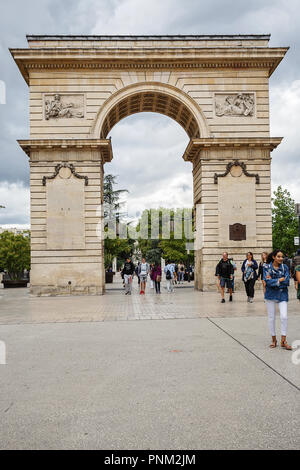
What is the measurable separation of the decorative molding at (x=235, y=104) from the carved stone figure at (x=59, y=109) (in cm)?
715

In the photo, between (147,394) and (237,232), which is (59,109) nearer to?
(237,232)

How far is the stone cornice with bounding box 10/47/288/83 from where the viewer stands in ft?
78.3

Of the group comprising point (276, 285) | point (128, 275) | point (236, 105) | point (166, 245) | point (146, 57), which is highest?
point (146, 57)

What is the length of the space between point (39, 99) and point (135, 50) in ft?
17.9

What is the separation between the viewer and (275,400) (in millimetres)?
5410

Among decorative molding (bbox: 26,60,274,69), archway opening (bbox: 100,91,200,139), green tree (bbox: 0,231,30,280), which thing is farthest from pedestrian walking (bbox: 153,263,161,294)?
green tree (bbox: 0,231,30,280)

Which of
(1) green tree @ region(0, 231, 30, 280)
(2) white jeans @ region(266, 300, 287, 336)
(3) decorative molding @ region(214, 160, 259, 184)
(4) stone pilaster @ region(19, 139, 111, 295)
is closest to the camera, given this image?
(2) white jeans @ region(266, 300, 287, 336)

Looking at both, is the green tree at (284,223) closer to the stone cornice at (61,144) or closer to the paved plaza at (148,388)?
the stone cornice at (61,144)

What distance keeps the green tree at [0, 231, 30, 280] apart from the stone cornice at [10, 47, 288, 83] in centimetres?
1306

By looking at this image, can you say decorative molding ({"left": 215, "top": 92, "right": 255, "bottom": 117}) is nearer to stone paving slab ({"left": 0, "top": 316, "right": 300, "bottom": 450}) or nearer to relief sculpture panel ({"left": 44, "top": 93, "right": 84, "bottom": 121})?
relief sculpture panel ({"left": 44, "top": 93, "right": 84, "bottom": 121})

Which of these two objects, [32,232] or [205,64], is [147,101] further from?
[32,232]

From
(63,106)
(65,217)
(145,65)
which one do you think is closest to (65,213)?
(65,217)

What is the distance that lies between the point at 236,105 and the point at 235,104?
0.07 m

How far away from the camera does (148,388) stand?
6.01m
